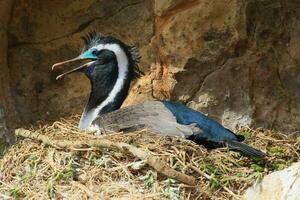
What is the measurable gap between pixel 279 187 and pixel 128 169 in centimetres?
78

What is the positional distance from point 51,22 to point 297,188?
2.31m

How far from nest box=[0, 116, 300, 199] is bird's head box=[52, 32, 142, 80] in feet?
2.06

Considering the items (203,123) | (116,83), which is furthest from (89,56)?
(203,123)

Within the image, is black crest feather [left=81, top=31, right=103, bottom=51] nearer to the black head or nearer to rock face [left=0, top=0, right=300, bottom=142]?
the black head

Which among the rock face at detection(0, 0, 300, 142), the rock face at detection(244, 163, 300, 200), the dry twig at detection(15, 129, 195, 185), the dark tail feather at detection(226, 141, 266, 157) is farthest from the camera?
the rock face at detection(0, 0, 300, 142)

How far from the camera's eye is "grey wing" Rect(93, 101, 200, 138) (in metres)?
5.47

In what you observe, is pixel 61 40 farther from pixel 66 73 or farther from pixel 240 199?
pixel 240 199

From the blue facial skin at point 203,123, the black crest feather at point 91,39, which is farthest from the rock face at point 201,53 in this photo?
the blue facial skin at point 203,123

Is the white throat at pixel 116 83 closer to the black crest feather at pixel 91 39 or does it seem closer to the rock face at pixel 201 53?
the black crest feather at pixel 91 39

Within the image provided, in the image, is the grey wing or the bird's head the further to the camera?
the bird's head

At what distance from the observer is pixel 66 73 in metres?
6.06

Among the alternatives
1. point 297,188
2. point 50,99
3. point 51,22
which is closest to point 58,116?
point 50,99

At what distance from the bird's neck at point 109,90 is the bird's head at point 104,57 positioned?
2 cm

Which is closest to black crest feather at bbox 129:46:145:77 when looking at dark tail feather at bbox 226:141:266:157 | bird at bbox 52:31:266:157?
bird at bbox 52:31:266:157
